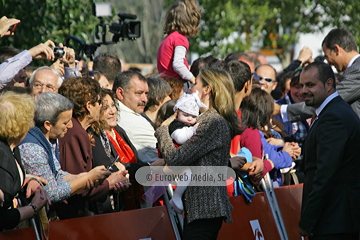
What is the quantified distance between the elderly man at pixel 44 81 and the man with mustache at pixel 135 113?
0.66 metres

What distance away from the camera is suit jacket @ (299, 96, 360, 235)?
Result: 16.6 feet

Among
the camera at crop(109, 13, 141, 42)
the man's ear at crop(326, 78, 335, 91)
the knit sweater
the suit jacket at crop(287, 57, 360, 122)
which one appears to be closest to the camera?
the knit sweater

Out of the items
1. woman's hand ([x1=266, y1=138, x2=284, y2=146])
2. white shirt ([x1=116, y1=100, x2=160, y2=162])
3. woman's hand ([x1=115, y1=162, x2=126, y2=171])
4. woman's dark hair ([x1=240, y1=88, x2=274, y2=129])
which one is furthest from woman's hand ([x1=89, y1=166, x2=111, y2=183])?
woman's hand ([x1=266, y1=138, x2=284, y2=146])

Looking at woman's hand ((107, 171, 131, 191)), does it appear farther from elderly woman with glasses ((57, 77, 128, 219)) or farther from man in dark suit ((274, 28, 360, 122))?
man in dark suit ((274, 28, 360, 122))

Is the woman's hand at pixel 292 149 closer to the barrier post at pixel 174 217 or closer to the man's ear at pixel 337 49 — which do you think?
the man's ear at pixel 337 49

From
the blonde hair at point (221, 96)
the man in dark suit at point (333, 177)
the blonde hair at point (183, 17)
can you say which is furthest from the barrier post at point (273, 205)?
the blonde hair at point (183, 17)

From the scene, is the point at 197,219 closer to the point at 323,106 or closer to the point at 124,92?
the point at 323,106

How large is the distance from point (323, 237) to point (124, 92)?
9.14 ft

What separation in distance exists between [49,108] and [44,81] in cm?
133

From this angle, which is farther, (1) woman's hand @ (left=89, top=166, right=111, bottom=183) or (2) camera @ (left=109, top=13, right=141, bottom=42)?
(2) camera @ (left=109, top=13, right=141, bottom=42)

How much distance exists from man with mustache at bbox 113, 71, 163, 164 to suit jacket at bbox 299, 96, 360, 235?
180cm

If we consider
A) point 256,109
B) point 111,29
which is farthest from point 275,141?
point 111,29

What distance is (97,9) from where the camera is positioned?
9.20 metres

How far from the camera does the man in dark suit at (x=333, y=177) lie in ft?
16.6
